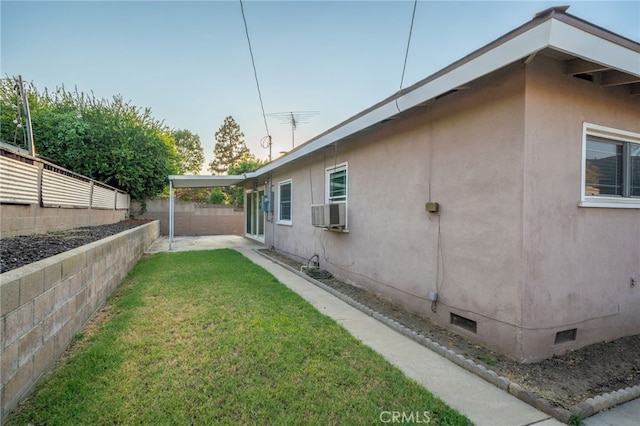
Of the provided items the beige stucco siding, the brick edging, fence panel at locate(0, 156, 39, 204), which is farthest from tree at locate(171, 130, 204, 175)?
the beige stucco siding

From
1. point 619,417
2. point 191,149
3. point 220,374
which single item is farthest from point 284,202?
point 191,149

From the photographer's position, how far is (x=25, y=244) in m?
4.15

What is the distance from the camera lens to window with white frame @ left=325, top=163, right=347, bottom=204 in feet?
22.0

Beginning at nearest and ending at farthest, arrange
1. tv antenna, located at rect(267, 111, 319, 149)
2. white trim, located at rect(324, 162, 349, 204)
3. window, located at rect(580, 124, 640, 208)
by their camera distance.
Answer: window, located at rect(580, 124, 640, 208)
white trim, located at rect(324, 162, 349, 204)
tv antenna, located at rect(267, 111, 319, 149)

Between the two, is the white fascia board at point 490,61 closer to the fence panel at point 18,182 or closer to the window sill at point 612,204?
the window sill at point 612,204

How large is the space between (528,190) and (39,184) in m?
7.62

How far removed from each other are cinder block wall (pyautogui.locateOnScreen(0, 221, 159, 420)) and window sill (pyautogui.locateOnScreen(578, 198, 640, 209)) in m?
5.01

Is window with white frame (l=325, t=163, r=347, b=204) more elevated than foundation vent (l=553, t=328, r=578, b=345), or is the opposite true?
window with white frame (l=325, t=163, r=347, b=204)

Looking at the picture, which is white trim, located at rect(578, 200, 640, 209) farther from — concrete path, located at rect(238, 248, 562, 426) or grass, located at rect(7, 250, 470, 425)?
grass, located at rect(7, 250, 470, 425)

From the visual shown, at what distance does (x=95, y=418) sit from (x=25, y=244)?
3293 mm

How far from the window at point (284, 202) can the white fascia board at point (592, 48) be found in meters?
7.93

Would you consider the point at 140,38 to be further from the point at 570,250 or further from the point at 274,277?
the point at 570,250

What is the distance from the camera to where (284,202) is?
420 inches

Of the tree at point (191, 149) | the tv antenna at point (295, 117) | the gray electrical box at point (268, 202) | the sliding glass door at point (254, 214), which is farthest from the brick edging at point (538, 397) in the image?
the tree at point (191, 149)
